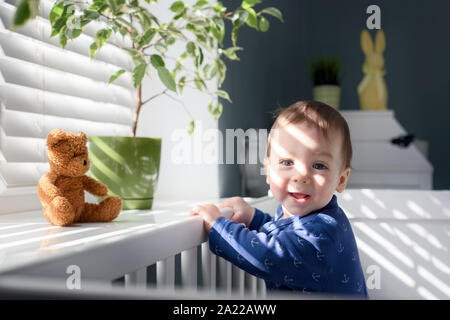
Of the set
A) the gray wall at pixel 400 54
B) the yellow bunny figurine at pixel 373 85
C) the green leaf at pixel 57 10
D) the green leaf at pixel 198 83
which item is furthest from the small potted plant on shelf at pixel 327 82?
the green leaf at pixel 57 10

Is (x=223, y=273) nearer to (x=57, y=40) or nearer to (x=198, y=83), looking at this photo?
(x=198, y=83)

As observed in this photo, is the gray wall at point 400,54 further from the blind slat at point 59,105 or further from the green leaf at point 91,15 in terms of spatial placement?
the green leaf at point 91,15

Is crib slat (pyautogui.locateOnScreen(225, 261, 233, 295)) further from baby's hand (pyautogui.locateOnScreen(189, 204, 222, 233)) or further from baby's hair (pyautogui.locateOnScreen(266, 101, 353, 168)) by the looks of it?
baby's hair (pyautogui.locateOnScreen(266, 101, 353, 168))

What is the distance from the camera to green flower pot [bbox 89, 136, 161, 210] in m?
0.88

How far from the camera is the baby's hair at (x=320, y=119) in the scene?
792 mm

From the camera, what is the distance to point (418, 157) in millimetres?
2102

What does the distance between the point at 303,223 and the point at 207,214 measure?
0.17 m

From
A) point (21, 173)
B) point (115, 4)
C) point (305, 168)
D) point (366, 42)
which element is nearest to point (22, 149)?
point (21, 173)

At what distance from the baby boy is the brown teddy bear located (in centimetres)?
22

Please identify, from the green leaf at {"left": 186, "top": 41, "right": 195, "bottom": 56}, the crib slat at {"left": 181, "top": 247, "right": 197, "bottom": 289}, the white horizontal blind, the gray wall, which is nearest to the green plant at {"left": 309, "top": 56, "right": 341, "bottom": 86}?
the gray wall

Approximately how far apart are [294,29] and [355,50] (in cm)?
59

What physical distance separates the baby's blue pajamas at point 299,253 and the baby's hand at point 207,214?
2 centimetres
